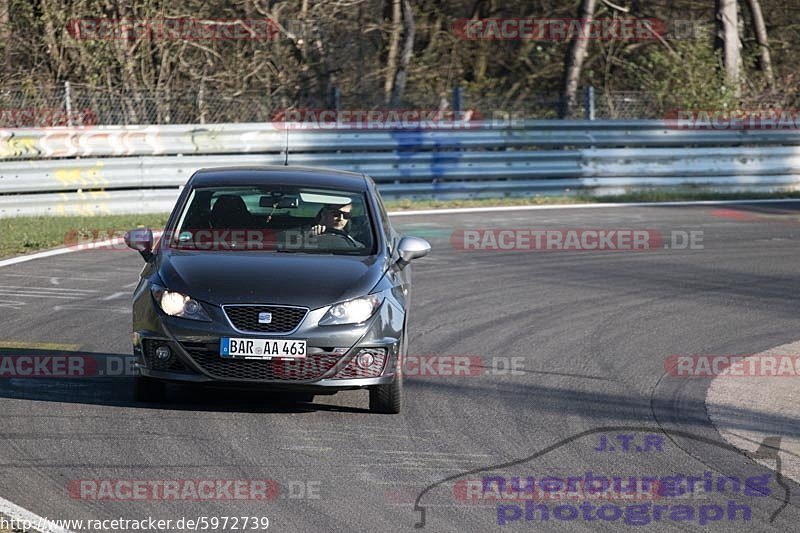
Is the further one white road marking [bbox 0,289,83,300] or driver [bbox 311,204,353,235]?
white road marking [bbox 0,289,83,300]

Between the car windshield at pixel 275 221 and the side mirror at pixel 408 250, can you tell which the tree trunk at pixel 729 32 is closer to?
the side mirror at pixel 408 250

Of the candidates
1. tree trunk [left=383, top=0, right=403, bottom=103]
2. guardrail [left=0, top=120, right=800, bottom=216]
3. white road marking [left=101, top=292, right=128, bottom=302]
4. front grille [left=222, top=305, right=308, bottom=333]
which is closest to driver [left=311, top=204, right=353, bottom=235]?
front grille [left=222, top=305, right=308, bottom=333]

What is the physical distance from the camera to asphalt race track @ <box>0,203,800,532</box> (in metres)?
5.93

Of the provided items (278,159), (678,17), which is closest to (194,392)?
(278,159)

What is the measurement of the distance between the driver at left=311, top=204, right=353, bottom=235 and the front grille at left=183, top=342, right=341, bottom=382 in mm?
1395

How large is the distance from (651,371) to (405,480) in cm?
346

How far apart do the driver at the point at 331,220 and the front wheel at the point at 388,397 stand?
130 cm

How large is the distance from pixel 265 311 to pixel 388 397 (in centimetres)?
97

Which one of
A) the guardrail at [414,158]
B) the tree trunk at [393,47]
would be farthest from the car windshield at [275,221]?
the tree trunk at [393,47]

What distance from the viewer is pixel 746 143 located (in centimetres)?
2272

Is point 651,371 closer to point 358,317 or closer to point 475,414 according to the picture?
point 475,414

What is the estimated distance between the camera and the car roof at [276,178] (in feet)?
28.8

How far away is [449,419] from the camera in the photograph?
773 cm

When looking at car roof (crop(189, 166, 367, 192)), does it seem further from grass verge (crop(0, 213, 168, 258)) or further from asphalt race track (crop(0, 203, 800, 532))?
grass verge (crop(0, 213, 168, 258))
